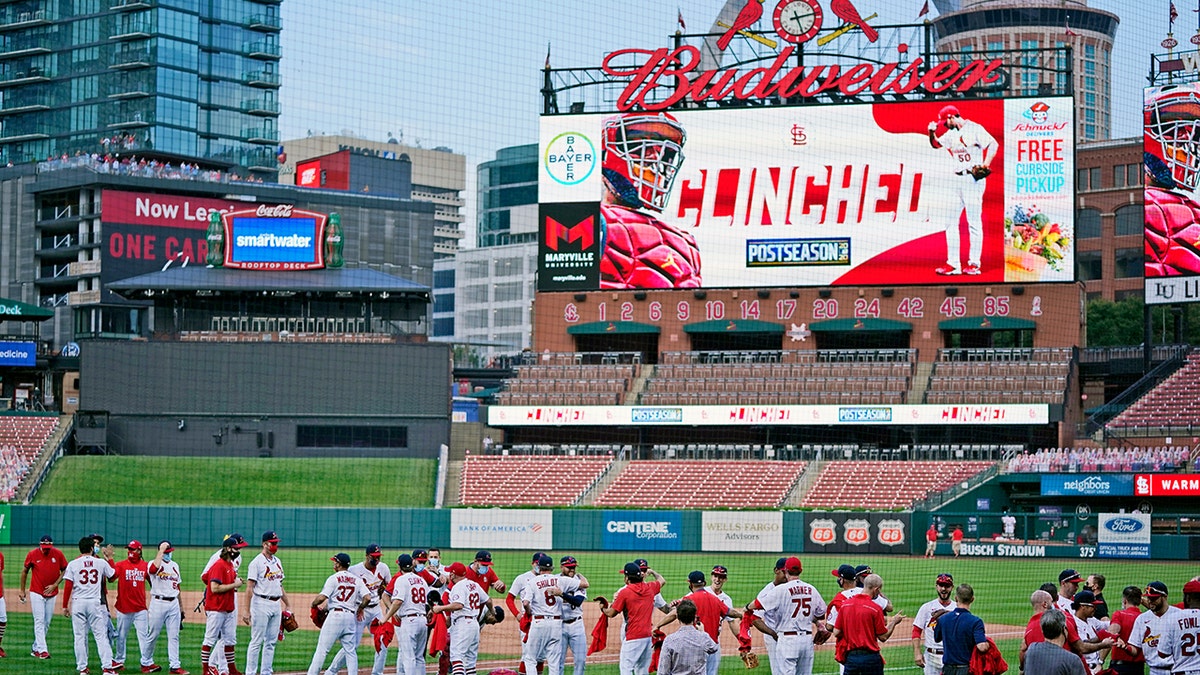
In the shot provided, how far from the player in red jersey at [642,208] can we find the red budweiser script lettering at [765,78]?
909mm

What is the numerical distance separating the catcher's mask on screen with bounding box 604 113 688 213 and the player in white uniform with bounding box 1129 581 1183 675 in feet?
139

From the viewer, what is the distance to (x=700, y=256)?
55906mm

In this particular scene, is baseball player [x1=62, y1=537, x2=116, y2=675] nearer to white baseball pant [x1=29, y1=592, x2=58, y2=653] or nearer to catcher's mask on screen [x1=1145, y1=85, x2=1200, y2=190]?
white baseball pant [x1=29, y1=592, x2=58, y2=653]

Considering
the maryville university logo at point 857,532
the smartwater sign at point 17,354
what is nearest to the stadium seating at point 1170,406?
the maryville university logo at point 857,532

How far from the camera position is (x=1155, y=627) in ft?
44.3

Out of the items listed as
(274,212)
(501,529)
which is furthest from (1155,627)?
(274,212)

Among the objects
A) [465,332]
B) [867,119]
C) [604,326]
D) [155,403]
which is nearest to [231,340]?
[155,403]

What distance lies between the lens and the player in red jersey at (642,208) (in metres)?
55.6

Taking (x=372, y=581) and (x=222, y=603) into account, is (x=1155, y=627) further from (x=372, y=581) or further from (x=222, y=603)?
(x=222, y=603)

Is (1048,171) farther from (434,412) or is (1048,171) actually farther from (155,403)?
(155,403)

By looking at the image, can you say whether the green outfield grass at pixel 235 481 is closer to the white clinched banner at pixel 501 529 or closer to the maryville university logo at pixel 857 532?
the white clinched banner at pixel 501 529

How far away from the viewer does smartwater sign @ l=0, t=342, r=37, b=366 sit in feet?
191

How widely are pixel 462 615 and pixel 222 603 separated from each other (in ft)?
9.56

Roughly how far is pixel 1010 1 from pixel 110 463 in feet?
343
